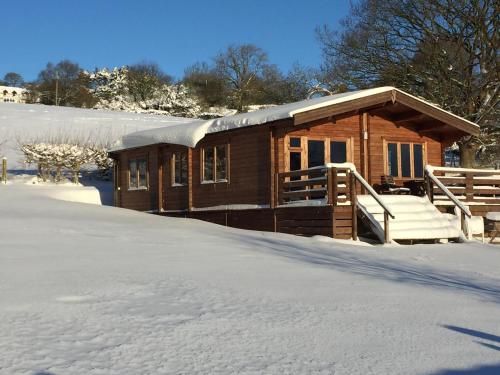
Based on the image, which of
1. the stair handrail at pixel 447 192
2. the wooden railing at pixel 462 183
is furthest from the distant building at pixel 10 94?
the stair handrail at pixel 447 192

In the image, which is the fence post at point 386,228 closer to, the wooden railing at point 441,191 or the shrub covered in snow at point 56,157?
the wooden railing at point 441,191

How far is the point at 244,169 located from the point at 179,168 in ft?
11.1

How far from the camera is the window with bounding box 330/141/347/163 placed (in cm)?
1619

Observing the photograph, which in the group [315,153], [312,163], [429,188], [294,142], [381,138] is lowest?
[429,188]

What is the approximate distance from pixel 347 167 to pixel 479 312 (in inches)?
315

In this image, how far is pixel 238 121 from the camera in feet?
51.2

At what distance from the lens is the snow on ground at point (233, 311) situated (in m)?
3.84

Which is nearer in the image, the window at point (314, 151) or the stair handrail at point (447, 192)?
the stair handrail at point (447, 192)

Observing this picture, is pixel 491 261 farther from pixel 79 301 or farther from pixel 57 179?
pixel 57 179

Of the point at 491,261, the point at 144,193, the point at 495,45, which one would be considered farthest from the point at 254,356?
the point at 495,45

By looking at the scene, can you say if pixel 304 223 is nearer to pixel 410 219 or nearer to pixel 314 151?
pixel 410 219

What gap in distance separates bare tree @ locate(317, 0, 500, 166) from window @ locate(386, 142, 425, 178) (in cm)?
517

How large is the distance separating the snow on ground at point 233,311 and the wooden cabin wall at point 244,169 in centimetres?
605

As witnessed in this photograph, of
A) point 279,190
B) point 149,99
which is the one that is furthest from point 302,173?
point 149,99
